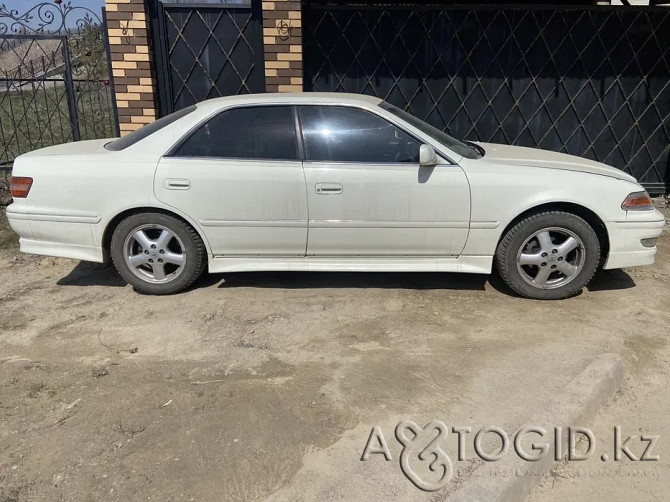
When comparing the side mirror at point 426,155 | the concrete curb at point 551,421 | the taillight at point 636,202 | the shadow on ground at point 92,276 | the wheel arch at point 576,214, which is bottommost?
the shadow on ground at point 92,276

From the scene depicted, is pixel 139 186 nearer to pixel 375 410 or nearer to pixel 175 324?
pixel 175 324

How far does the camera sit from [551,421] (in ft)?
9.53

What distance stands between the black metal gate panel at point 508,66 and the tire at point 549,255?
123 inches

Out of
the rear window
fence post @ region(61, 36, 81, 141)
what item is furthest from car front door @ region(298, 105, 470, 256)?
fence post @ region(61, 36, 81, 141)

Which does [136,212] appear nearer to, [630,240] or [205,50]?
[205,50]

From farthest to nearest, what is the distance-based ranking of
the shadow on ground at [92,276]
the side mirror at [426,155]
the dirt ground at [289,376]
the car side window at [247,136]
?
the shadow on ground at [92,276] < the car side window at [247,136] < the side mirror at [426,155] < the dirt ground at [289,376]

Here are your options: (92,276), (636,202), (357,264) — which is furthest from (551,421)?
(92,276)

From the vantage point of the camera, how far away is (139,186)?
14.1ft

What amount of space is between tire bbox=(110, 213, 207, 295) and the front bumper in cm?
307

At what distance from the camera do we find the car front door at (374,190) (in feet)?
13.9

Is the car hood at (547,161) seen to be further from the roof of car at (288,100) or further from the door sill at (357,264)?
the roof of car at (288,100)

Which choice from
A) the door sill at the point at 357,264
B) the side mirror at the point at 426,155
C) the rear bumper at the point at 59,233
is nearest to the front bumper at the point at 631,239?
the door sill at the point at 357,264

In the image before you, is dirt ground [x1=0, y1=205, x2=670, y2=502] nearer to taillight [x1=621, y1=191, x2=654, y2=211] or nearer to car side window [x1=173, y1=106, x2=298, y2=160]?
taillight [x1=621, y1=191, x2=654, y2=211]

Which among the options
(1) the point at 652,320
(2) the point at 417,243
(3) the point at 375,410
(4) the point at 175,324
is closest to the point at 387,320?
(2) the point at 417,243
